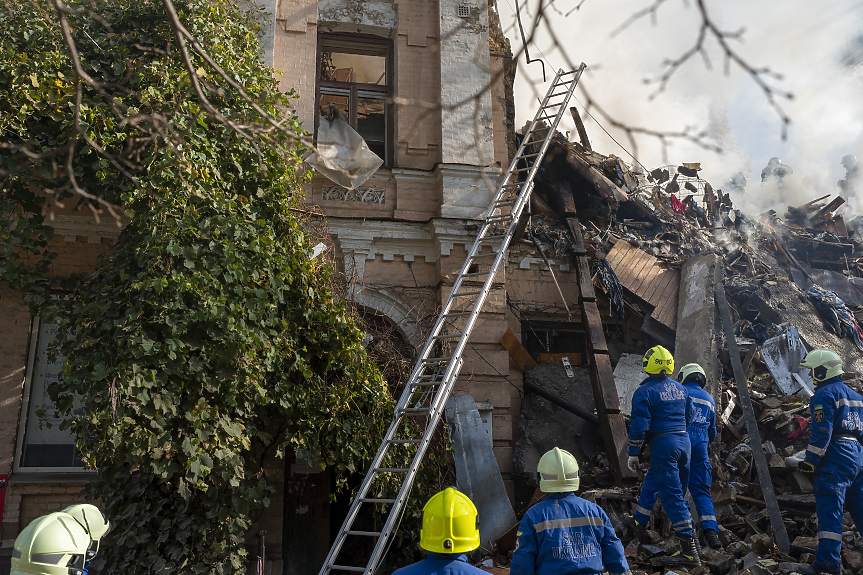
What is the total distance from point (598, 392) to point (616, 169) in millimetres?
4278

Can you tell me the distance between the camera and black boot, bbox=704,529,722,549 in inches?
227

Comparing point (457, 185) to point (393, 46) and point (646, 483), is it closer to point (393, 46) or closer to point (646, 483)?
point (393, 46)

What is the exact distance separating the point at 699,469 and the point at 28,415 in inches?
272

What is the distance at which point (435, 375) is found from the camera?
6.23m

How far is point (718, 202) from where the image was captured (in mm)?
12859

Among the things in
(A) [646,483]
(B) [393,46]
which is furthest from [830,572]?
(B) [393,46]

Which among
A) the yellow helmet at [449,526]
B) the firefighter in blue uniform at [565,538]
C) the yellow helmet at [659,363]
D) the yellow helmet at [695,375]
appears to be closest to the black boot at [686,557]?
the yellow helmet at [659,363]

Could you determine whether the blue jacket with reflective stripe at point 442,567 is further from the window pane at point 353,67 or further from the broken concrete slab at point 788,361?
the window pane at point 353,67

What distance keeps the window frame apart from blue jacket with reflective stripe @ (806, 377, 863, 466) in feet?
23.1

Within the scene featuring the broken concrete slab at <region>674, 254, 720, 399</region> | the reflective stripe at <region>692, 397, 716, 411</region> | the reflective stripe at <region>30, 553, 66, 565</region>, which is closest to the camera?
the reflective stripe at <region>30, 553, 66, 565</region>

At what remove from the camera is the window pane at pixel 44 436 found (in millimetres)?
6824

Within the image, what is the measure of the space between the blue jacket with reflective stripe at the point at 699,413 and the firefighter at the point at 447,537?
3.74m

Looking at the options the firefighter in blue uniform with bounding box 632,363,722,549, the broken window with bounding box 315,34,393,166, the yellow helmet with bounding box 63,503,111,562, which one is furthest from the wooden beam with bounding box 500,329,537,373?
the yellow helmet with bounding box 63,503,111,562

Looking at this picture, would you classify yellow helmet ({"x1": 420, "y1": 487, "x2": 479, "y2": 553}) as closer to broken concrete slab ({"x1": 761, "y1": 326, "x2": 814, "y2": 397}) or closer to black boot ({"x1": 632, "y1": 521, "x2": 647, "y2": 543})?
black boot ({"x1": 632, "y1": 521, "x2": 647, "y2": 543})
